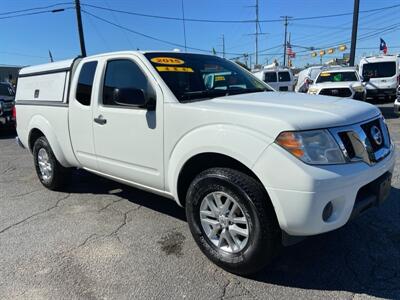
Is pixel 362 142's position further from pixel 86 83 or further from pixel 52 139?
pixel 52 139

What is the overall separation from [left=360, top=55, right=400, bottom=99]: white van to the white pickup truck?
53.1ft

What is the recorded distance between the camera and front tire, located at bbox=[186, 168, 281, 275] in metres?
2.87

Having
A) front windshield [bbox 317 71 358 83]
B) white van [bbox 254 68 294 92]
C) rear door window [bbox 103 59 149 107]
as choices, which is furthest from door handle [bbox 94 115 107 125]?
white van [bbox 254 68 294 92]

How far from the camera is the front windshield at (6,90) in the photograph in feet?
42.7

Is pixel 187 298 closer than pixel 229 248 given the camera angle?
Yes

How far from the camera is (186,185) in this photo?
11.8ft

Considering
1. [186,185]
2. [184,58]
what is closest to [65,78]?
[184,58]

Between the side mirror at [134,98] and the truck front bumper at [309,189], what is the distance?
4.39 ft

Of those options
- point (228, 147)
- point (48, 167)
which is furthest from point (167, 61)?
point (48, 167)

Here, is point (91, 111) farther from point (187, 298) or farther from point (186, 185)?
point (187, 298)

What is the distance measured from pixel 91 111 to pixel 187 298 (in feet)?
7.98

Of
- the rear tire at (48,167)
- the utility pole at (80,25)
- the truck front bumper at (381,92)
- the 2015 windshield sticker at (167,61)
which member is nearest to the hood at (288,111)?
the 2015 windshield sticker at (167,61)

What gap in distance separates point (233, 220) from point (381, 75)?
1886 cm

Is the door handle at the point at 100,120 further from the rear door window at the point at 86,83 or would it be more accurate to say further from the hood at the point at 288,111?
the hood at the point at 288,111
